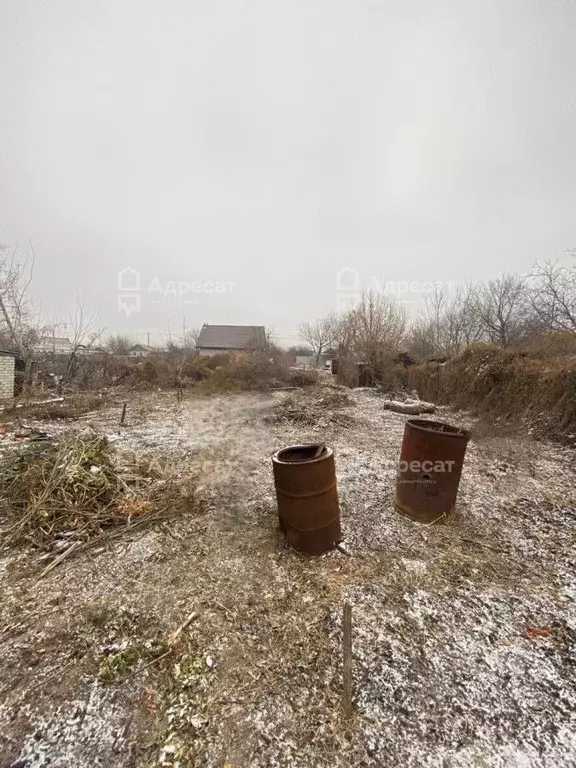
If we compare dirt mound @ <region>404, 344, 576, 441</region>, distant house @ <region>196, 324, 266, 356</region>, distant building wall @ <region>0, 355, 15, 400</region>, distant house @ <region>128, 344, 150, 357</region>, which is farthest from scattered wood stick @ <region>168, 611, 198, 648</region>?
distant house @ <region>196, 324, 266, 356</region>

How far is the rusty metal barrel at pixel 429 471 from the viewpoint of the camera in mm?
3375

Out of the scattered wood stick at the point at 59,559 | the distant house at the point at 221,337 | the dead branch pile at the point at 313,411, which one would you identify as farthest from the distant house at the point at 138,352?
the scattered wood stick at the point at 59,559

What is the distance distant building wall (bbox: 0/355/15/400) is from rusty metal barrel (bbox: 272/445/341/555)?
37.8 feet

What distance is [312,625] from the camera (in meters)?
2.29

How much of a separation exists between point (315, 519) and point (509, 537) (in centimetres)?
213

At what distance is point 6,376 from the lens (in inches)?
411

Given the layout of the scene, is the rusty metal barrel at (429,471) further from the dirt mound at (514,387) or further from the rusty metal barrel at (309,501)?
the dirt mound at (514,387)

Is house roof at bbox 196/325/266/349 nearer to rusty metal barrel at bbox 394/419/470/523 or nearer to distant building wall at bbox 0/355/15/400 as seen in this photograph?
distant building wall at bbox 0/355/15/400

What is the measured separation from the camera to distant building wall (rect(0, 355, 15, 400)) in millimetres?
10305

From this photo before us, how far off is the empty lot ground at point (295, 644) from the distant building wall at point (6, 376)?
10.0 metres

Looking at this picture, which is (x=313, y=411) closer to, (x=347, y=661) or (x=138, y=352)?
(x=347, y=661)

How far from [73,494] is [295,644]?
2.83m

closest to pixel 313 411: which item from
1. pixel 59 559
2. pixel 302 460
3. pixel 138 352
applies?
pixel 302 460

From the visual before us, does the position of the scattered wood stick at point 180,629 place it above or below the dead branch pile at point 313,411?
below
